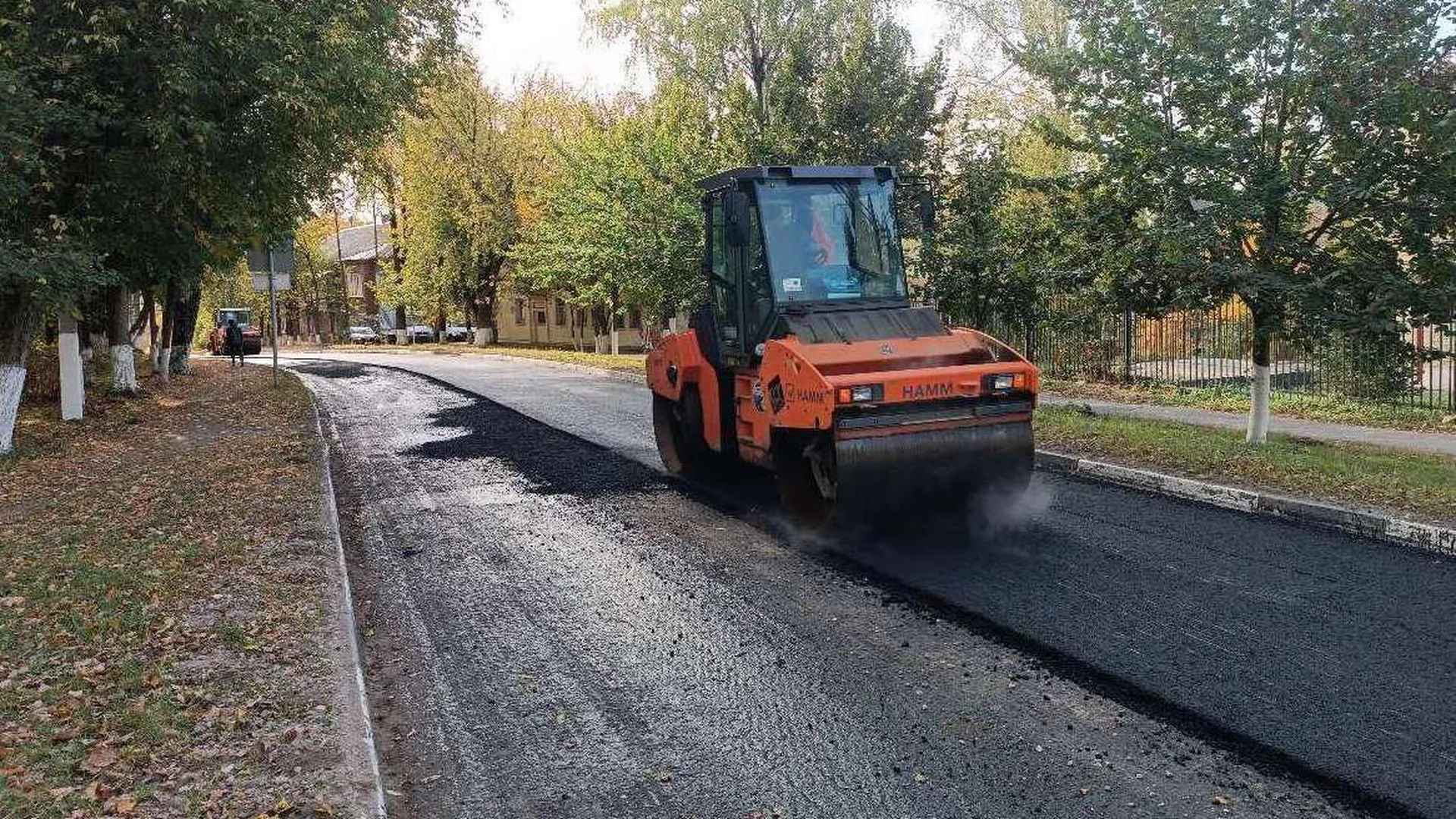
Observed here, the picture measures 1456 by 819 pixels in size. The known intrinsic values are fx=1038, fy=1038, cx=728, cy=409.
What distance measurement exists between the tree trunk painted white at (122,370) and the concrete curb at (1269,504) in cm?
1807

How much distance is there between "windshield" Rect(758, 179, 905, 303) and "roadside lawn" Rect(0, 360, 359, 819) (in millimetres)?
4158

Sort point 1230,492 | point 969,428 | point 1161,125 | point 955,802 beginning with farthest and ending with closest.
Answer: point 1161,125, point 1230,492, point 969,428, point 955,802

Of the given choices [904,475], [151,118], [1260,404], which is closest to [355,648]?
[904,475]

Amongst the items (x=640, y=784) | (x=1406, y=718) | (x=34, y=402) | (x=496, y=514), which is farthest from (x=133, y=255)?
(x=1406, y=718)

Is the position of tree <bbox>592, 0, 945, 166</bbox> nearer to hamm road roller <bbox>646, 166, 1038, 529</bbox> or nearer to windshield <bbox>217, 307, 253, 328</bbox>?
hamm road roller <bbox>646, 166, 1038, 529</bbox>

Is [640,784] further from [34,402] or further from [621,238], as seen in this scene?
[621,238]

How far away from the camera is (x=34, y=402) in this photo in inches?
760

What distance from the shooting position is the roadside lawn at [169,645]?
151 inches

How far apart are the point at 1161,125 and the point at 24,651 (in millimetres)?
10689

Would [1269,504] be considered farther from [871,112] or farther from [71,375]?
[71,375]

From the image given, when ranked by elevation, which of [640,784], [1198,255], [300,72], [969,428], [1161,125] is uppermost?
[300,72]

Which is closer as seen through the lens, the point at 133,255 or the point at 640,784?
the point at 640,784

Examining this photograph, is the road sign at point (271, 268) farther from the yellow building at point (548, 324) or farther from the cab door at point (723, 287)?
the yellow building at point (548, 324)

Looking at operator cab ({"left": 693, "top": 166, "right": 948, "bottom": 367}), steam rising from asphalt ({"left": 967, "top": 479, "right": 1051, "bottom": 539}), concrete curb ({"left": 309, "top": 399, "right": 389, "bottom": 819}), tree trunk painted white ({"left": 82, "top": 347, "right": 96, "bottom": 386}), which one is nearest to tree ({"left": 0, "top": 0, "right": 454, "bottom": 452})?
concrete curb ({"left": 309, "top": 399, "right": 389, "bottom": 819})
